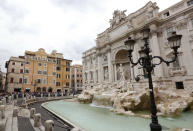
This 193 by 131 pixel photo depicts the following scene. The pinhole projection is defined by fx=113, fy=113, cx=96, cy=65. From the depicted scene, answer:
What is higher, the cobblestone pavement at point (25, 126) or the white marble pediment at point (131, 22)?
the white marble pediment at point (131, 22)

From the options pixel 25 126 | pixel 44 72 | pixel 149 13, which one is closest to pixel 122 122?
pixel 25 126

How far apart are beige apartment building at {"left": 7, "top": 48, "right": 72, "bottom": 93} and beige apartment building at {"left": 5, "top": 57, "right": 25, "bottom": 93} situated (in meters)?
0.49

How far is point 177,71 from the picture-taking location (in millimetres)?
13477

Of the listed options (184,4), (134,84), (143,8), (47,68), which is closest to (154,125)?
(134,84)

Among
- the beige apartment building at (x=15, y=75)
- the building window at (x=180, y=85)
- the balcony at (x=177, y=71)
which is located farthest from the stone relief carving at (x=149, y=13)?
the beige apartment building at (x=15, y=75)

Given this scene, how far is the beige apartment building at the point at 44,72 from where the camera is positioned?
32.3 meters

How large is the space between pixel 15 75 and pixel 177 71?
35.8m

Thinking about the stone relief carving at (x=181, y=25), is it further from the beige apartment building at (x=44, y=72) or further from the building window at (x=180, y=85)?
the beige apartment building at (x=44, y=72)

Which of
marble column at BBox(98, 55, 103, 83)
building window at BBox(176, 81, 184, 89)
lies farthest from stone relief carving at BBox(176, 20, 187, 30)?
marble column at BBox(98, 55, 103, 83)

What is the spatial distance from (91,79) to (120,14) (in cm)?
1627

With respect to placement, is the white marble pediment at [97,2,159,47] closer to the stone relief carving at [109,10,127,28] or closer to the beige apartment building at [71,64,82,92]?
the stone relief carving at [109,10,127,28]

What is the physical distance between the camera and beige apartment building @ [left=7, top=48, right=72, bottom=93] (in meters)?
32.3

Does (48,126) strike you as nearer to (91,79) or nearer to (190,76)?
(190,76)

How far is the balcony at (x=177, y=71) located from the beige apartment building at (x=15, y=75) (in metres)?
34.4
